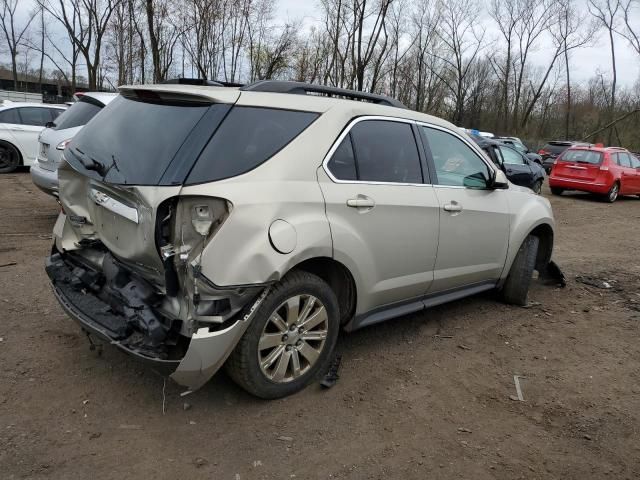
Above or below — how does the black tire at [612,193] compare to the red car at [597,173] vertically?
below

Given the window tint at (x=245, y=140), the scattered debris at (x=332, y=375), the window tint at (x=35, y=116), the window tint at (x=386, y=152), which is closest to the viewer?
the window tint at (x=245, y=140)

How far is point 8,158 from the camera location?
1210 centimetres

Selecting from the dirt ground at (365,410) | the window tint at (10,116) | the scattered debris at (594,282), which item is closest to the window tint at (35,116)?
the window tint at (10,116)

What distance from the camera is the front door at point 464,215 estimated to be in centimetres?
406

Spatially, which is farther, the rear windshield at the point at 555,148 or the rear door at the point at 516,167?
the rear windshield at the point at 555,148

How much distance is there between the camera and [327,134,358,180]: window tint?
10.9ft

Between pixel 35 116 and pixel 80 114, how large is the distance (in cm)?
596

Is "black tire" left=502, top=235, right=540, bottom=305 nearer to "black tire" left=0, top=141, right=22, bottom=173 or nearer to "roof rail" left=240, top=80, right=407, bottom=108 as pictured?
"roof rail" left=240, top=80, right=407, bottom=108

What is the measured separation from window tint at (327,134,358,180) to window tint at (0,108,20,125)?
10.9 metres

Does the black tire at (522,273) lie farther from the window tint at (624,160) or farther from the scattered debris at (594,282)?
the window tint at (624,160)

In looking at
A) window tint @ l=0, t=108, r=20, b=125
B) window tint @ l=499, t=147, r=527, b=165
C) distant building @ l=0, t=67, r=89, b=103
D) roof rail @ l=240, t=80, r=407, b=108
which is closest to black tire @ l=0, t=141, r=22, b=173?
window tint @ l=0, t=108, r=20, b=125

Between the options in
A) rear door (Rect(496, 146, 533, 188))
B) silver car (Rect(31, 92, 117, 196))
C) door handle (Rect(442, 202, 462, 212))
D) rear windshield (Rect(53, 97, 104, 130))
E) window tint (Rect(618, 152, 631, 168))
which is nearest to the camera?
door handle (Rect(442, 202, 462, 212))

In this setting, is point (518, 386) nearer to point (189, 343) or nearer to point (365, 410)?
point (365, 410)

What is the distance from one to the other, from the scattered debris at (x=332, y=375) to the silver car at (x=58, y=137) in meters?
4.43
